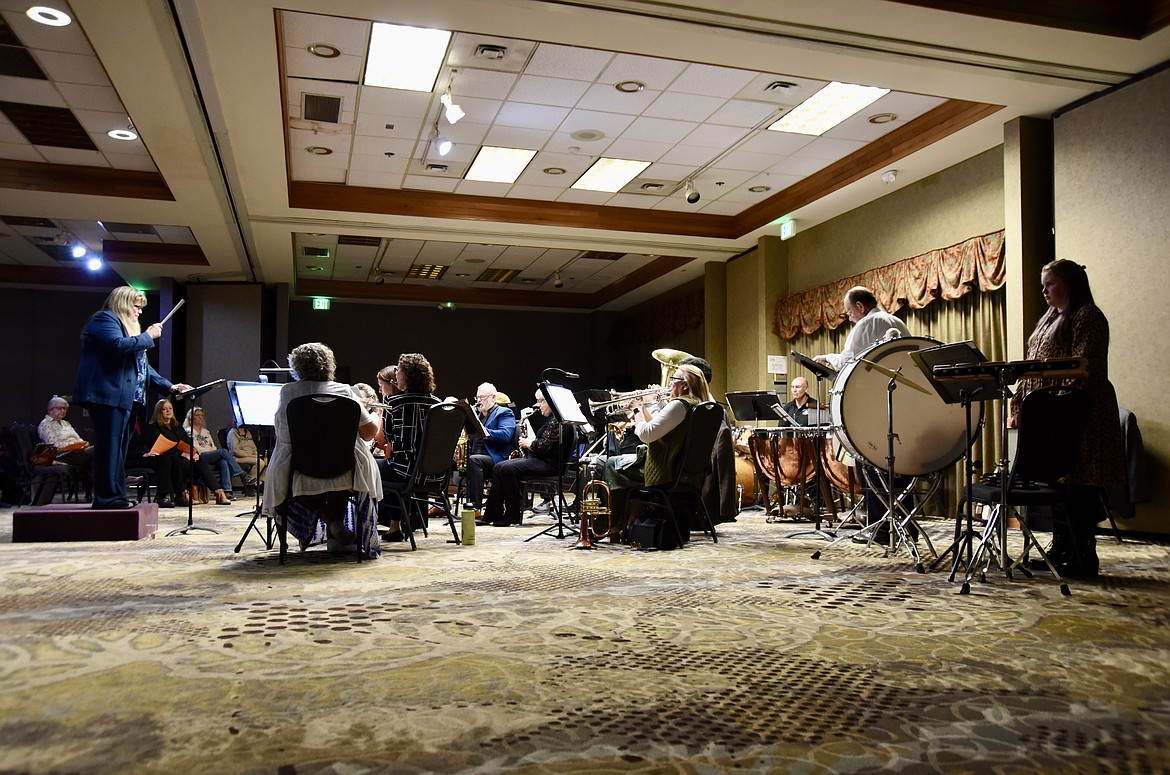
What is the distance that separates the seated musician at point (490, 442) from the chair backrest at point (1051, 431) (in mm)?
4684

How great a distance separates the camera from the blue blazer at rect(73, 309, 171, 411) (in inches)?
223

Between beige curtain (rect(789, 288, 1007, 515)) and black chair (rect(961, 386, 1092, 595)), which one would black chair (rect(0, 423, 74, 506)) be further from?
black chair (rect(961, 386, 1092, 595))

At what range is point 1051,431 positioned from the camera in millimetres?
3881

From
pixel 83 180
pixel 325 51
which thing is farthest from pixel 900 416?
pixel 83 180

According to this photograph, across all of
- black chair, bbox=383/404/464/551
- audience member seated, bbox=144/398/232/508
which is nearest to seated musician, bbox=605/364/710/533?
black chair, bbox=383/404/464/551

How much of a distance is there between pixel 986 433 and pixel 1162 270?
86.1 inches

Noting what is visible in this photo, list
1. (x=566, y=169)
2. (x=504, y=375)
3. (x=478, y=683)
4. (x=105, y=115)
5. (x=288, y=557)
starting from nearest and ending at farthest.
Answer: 1. (x=478, y=683)
2. (x=288, y=557)
3. (x=105, y=115)
4. (x=566, y=169)
5. (x=504, y=375)

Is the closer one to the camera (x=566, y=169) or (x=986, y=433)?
(x=986, y=433)

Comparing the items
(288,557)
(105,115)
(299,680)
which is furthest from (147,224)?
(299,680)

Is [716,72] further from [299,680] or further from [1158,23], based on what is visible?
[299,680]

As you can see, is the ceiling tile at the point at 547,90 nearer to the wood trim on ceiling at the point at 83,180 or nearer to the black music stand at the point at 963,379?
the black music stand at the point at 963,379

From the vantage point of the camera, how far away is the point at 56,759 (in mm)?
1728

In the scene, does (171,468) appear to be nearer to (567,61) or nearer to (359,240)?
(359,240)

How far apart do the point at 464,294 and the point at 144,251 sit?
5.73 meters
